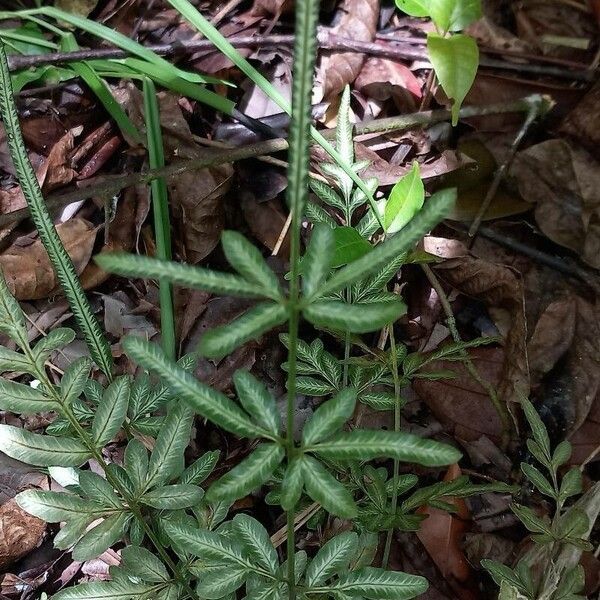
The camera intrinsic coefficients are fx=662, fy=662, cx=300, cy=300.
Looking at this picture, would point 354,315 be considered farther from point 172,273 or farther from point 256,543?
point 256,543

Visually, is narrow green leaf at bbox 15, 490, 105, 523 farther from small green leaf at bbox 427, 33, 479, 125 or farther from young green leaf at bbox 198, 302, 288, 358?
small green leaf at bbox 427, 33, 479, 125

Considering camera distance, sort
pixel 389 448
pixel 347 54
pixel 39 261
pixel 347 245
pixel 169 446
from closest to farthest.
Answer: pixel 389 448, pixel 169 446, pixel 347 245, pixel 39 261, pixel 347 54

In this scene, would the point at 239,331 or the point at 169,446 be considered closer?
the point at 239,331

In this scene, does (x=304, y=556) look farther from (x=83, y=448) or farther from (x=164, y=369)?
(x=164, y=369)

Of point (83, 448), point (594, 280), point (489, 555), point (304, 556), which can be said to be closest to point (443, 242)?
point (594, 280)

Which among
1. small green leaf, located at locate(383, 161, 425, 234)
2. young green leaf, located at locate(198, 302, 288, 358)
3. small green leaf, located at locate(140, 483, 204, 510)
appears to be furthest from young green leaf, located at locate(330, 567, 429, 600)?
A: small green leaf, located at locate(383, 161, 425, 234)

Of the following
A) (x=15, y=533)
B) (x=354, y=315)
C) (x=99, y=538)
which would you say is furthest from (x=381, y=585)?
(x=15, y=533)
